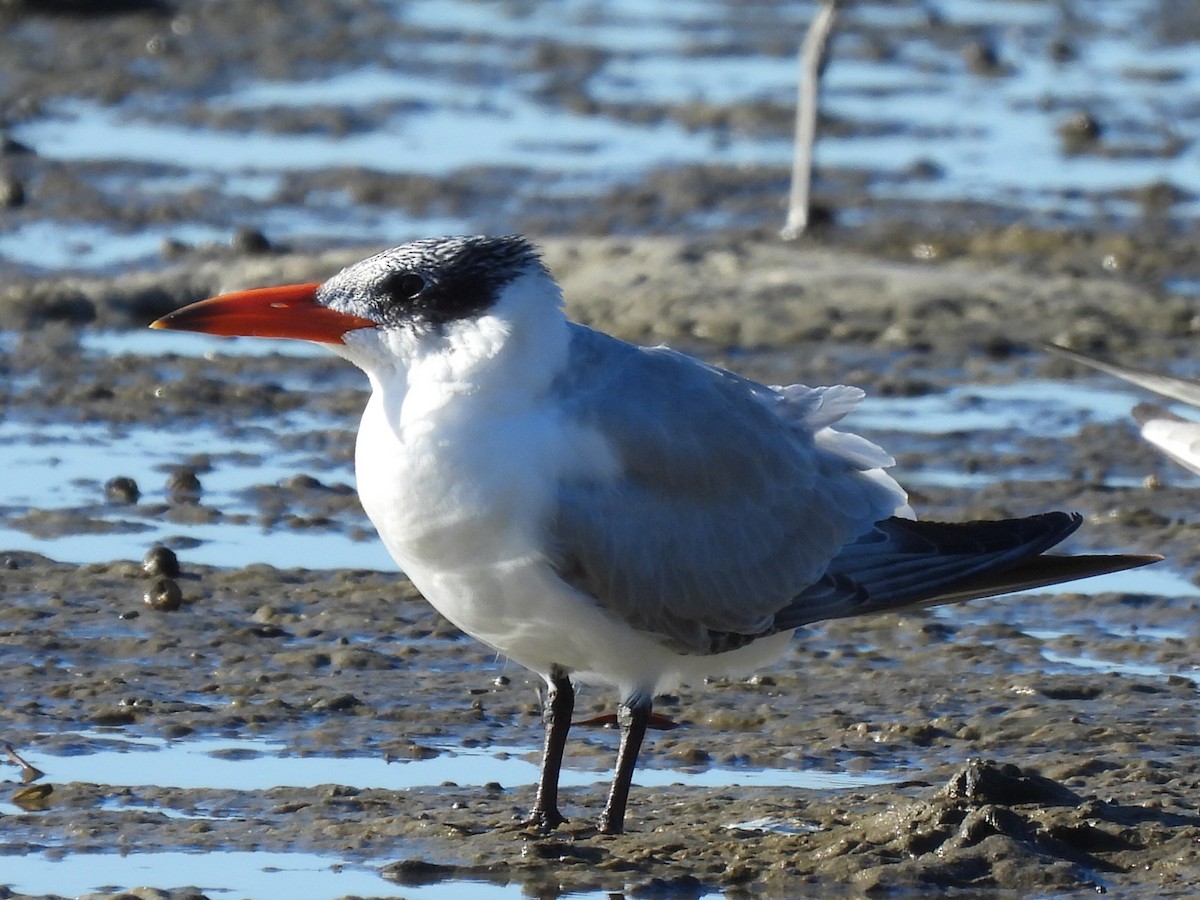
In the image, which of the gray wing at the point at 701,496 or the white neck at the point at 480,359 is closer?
the white neck at the point at 480,359

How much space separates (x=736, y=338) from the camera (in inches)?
383

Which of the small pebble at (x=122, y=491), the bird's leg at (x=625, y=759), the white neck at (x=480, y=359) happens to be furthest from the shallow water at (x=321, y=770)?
the small pebble at (x=122, y=491)

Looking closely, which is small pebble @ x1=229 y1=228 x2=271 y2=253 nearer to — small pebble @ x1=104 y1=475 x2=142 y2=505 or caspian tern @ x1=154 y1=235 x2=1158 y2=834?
small pebble @ x1=104 y1=475 x2=142 y2=505

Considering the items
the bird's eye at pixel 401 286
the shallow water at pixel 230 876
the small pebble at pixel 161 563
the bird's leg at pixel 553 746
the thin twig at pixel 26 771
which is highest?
the bird's eye at pixel 401 286

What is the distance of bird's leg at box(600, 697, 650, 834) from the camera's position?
5164 millimetres

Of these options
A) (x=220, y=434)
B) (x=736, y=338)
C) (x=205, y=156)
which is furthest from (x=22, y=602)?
(x=205, y=156)

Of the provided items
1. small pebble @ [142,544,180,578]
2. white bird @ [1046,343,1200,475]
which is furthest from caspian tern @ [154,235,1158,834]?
small pebble @ [142,544,180,578]

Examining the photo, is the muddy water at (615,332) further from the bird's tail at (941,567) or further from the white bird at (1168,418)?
the white bird at (1168,418)

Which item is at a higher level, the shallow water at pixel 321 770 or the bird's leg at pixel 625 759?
the bird's leg at pixel 625 759

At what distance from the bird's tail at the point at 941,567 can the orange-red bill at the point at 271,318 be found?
3.73ft

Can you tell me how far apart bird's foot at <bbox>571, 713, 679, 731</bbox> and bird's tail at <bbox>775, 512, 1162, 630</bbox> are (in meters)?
0.70

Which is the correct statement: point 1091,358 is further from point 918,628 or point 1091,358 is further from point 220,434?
point 220,434

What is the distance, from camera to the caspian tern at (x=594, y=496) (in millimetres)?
4820

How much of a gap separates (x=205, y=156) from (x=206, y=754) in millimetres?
7926
